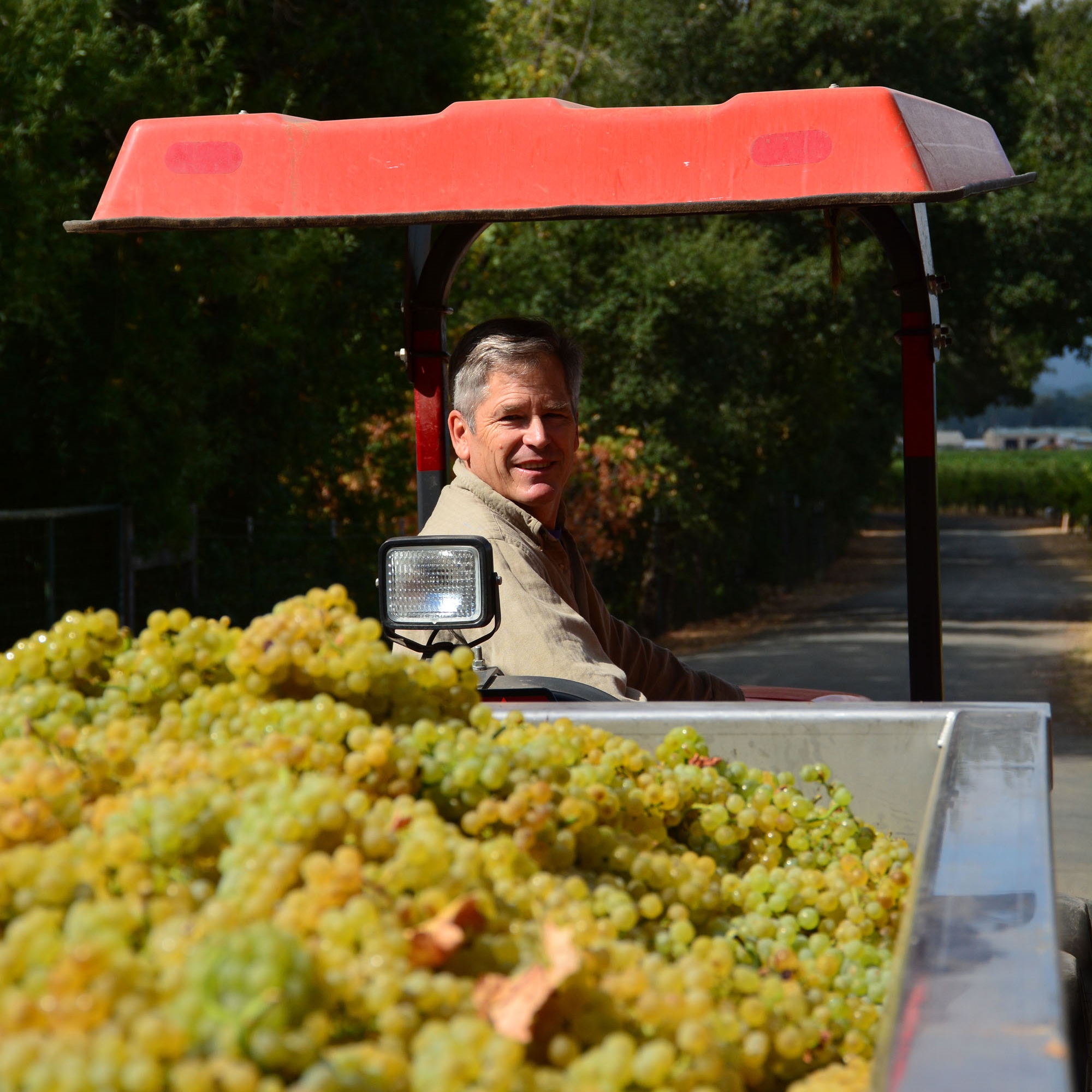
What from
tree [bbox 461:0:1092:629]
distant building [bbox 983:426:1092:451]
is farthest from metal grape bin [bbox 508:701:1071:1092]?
distant building [bbox 983:426:1092:451]

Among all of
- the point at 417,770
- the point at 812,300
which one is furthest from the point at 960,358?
the point at 417,770

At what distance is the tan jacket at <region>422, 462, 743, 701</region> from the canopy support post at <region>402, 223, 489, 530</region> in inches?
17.8

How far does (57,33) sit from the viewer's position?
22.1 feet

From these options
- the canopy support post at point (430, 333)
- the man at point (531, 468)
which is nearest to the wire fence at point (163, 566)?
the canopy support post at point (430, 333)

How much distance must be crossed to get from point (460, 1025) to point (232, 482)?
8.90m

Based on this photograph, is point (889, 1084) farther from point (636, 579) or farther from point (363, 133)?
point (636, 579)

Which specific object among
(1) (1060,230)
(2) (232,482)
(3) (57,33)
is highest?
(1) (1060,230)

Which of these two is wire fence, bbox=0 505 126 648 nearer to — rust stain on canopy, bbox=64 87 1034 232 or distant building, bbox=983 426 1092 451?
rust stain on canopy, bbox=64 87 1034 232

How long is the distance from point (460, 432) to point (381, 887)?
2292 mm

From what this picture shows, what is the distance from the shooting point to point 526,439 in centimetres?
321

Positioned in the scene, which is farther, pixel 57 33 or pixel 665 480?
pixel 665 480

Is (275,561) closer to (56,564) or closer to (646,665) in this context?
(56,564)

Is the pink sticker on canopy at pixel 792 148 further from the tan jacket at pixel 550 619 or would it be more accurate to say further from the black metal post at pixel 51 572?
the black metal post at pixel 51 572

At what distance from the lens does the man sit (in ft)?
10.1
